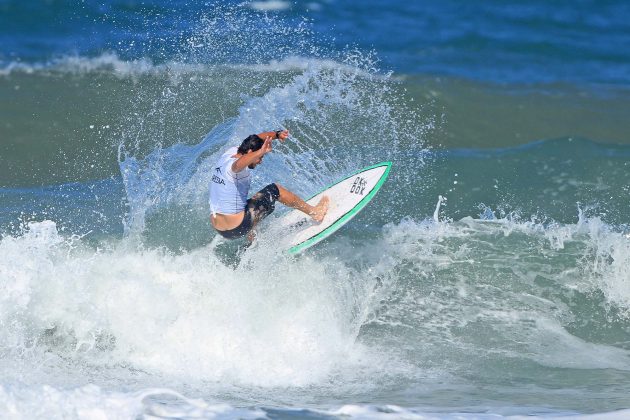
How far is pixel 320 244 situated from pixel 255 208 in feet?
3.54

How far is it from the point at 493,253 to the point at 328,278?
84.3 inches

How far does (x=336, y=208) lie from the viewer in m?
9.26

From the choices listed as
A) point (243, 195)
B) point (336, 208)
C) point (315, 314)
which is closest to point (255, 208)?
point (243, 195)

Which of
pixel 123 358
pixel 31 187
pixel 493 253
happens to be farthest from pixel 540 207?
pixel 31 187

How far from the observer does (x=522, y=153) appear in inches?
500

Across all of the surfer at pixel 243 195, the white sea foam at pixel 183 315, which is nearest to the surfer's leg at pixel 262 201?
the surfer at pixel 243 195

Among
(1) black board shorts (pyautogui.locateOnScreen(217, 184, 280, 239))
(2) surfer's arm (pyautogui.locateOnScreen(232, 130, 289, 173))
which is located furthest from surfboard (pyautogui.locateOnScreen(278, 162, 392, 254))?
(2) surfer's arm (pyautogui.locateOnScreen(232, 130, 289, 173))

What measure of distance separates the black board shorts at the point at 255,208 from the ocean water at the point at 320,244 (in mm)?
307

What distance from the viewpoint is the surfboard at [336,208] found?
9.05m

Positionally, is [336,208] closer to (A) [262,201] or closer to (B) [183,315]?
(A) [262,201]

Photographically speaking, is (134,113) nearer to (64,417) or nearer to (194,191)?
(194,191)

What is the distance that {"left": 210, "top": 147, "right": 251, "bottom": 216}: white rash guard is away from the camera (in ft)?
27.5

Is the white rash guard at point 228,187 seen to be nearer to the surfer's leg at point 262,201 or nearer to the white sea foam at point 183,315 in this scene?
the surfer's leg at point 262,201

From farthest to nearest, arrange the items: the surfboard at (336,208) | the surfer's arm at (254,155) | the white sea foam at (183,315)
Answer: the surfboard at (336,208) < the surfer's arm at (254,155) < the white sea foam at (183,315)
